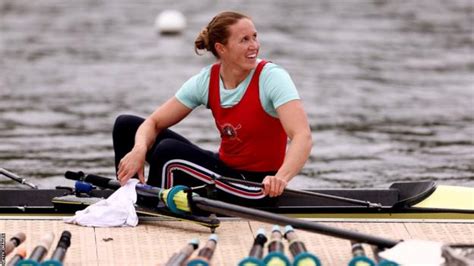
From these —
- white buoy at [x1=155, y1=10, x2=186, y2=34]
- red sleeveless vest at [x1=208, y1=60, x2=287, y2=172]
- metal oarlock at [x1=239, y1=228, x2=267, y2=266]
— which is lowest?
white buoy at [x1=155, y1=10, x2=186, y2=34]

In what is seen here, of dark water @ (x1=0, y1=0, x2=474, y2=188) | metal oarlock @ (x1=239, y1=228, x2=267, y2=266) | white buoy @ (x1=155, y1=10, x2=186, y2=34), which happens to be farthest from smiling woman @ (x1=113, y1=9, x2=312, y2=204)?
white buoy @ (x1=155, y1=10, x2=186, y2=34)

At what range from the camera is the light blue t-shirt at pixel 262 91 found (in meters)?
6.93

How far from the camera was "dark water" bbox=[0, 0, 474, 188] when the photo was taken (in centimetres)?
1238

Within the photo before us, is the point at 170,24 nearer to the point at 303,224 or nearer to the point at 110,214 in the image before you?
the point at 110,214

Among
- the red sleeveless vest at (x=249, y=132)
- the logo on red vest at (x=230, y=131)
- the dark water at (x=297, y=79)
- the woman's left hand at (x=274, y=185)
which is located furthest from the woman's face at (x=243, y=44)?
the dark water at (x=297, y=79)

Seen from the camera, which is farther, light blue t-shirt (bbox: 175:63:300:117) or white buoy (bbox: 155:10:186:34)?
white buoy (bbox: 155:10:186:34)

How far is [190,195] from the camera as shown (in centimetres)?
676

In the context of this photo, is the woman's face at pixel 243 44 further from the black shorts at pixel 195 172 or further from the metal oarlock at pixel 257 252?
the metal oarlock at pixel 257 252

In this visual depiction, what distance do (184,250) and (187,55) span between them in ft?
49.1

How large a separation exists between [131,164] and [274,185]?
1012 mm

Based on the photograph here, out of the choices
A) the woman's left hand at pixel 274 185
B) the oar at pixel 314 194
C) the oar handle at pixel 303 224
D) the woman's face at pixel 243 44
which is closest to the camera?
the oar handle at pixel 303 224

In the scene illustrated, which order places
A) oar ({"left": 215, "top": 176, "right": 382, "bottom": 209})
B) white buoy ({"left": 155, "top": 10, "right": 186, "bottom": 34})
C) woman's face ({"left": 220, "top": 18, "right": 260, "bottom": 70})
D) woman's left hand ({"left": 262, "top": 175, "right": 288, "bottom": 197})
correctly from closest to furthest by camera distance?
woman's left hand ({"left": 262, "top": 175, "right": 288, "bottom": 197}) → oar ({"left": 215, "top": 176, "right": 382, "bottom": 209}) → woman's face ({"left": 220, "top": 18, "right": 260, "bottom": 70}) → white buoy ({"left": 155, "top": 10, "right": 186, "bottom": 34})

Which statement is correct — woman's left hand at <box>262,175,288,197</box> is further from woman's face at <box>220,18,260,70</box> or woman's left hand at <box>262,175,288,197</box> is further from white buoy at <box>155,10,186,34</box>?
white buoy at <box>155,10,186,34</box>

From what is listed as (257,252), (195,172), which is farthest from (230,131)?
(257,252)
